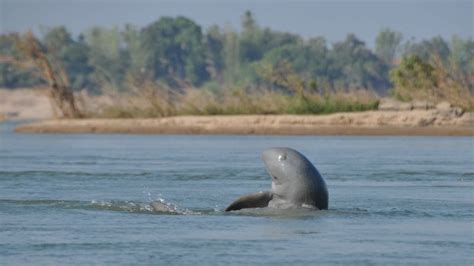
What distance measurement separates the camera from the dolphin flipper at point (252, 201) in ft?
52.9

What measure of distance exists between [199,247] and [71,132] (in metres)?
36.9

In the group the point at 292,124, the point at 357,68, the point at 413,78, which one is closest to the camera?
the point at 292,124

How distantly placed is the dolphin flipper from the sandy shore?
85.1 ft

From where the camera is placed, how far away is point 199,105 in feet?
164

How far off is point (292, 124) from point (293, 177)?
3002 centimetres

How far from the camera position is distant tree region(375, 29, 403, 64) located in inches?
6793

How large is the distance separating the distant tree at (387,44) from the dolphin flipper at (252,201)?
15516 centimetres

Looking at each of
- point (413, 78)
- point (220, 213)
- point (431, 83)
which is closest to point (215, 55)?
point (413, 78)

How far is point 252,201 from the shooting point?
1627 centimetres

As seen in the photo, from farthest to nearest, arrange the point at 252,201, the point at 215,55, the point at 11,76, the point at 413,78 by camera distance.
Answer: the point at 215,55
the point at 11,76
the point at 413,78
the point at 252,201

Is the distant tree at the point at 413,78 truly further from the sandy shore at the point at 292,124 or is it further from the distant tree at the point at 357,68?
the distant tree at the point at 357,68

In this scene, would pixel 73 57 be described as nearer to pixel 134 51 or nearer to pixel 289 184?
pixel 134 51

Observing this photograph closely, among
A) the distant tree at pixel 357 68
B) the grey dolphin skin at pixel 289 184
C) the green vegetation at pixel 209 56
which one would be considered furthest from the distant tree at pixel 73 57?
the grey dolphin skin at pixel 289 184

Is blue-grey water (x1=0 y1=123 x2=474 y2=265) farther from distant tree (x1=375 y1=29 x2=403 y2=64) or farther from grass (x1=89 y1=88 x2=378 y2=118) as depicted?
distant tree (x1=375 y1=29 x2=403 y2=64)
